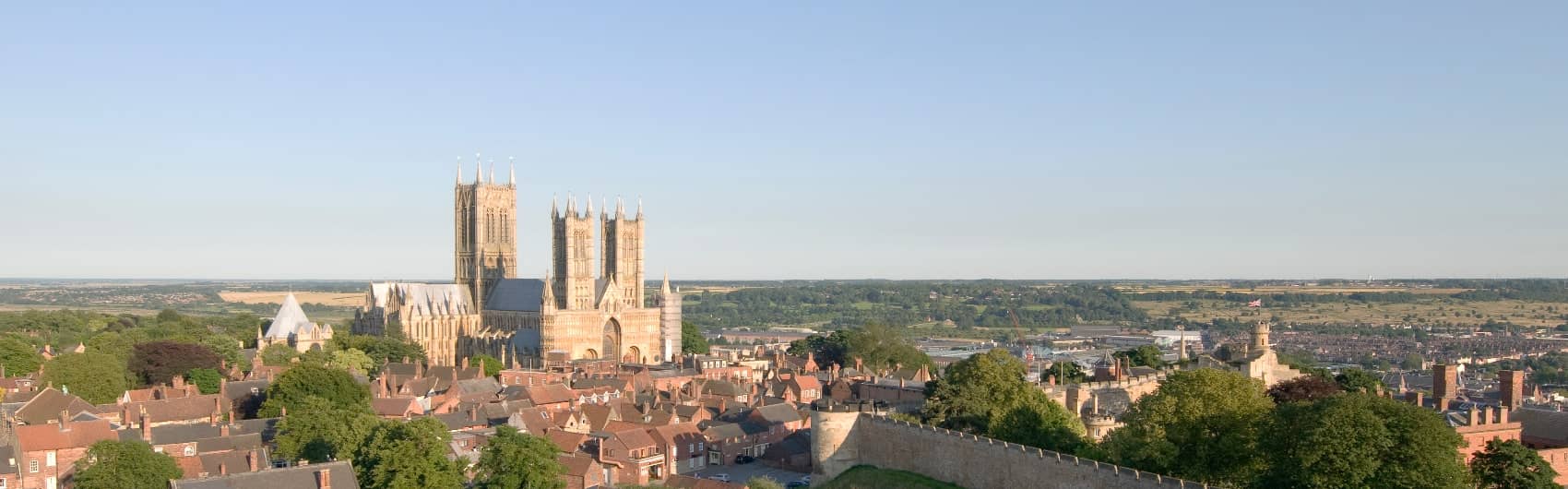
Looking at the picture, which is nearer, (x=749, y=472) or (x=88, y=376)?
(x=749, y=472)

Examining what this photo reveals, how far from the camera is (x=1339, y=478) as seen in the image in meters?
33.1

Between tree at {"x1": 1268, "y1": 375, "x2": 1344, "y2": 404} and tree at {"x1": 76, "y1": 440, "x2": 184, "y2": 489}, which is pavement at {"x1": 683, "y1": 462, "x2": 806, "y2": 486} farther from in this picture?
tree at {"x1": 76, "y1": 440, "x2": 184, "y2": 489}

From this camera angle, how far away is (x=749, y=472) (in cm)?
5416

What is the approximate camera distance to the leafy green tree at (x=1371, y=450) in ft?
108

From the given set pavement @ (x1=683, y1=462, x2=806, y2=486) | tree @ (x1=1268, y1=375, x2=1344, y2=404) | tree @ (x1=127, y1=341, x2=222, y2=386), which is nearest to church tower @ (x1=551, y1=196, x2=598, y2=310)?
tree @ (x1=127, y1=341, x2=222, y2=386)

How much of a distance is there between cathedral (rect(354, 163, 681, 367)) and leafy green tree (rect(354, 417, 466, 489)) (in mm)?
53770

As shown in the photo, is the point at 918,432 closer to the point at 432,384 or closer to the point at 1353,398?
the point at 1353,398

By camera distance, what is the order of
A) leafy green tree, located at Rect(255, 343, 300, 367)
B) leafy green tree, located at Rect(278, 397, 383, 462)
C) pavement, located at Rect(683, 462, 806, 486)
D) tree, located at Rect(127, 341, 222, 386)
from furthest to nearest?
1. leafy green tree, located at Rect(255, 343, 300, 367)
2. tree, located at Rect(127, 341, 222, 386)
3. pavement, located at Rect(683, 462, 806, 486)
4. leafy green tree, located at Rect(278, 397, 383, 462)

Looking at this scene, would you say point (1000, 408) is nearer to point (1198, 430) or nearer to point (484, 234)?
point (1198, 430)

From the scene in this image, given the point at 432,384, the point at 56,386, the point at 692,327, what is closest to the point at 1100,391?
the point at 432,384

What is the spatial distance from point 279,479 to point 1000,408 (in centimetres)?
2460

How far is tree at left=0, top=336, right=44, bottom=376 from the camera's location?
242 ft

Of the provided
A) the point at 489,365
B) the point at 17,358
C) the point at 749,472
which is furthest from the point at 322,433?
the point at 17,358

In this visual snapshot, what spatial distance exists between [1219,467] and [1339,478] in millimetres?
4906
